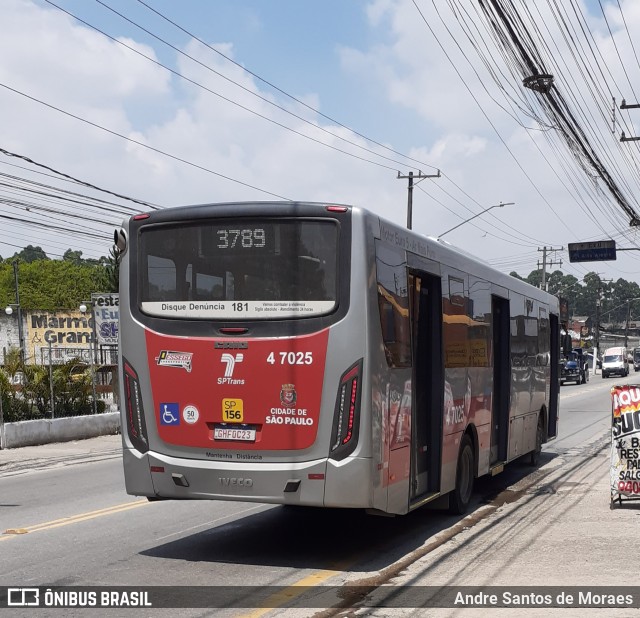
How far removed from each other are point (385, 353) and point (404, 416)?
35.6 inches

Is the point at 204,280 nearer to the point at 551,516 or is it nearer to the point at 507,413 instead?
the point at 551,516

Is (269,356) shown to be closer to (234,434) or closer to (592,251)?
(234,434)

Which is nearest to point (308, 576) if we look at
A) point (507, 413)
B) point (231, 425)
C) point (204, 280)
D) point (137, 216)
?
point (231, 425)

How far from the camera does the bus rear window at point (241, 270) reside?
27.4ft

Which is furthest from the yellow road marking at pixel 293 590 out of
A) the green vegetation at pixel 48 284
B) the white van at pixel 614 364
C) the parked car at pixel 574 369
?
the green vegetation at pixel 48 284

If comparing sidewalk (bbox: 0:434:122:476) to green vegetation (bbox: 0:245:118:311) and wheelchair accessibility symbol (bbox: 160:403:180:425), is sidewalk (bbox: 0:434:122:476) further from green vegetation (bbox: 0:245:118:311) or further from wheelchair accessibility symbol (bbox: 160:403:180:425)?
green vegetation (bbox: 0:245:118:311)

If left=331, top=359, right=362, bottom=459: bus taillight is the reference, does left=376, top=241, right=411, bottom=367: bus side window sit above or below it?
above

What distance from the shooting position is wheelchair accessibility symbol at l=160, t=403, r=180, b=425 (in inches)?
338

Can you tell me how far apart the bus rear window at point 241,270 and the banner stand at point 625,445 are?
5.10 metres

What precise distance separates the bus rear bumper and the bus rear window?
1.30 m

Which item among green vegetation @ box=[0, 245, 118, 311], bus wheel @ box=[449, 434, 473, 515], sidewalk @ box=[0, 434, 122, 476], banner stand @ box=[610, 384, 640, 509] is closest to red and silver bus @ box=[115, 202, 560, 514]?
bus wheel @ box=[449, 434, 473, 515]

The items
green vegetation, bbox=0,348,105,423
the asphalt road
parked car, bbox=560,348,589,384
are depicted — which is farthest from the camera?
parked car, bbox=560,348,589,384

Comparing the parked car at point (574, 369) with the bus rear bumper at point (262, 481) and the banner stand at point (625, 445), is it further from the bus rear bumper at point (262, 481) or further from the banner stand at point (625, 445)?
the bus rear bumper at point (262, 481)

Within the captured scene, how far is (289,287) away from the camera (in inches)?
330
